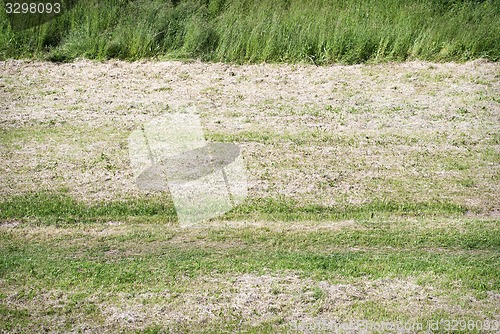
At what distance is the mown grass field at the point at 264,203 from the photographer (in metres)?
6.96

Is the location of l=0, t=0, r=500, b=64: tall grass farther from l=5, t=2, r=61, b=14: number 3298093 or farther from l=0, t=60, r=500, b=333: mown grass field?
l=0, t=60, r=500, b=333: mown grass field

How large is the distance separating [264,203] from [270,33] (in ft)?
18.7

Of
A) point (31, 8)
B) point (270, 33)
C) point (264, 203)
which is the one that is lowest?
point (264, 203)

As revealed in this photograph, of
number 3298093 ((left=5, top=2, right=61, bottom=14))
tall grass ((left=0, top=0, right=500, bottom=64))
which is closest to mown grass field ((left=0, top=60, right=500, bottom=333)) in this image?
tall grass ((left=0, top=0, right=500, bottom=64))

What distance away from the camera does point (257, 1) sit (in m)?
14.8

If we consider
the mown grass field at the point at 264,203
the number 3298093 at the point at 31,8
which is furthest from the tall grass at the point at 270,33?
the mown grass field at the point at 264,203

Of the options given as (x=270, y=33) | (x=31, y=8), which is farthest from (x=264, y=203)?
(x=31, y=8)

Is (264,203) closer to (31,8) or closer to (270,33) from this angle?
(270,33)

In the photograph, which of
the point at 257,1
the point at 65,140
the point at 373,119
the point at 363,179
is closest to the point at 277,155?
the point at 363,179

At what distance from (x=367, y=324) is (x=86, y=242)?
332cm

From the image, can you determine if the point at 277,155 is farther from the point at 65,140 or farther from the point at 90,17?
the point at 90,17

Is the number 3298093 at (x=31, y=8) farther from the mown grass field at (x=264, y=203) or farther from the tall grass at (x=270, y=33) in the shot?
the mown grass field at (x=264, y=203)

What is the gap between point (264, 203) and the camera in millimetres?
8938

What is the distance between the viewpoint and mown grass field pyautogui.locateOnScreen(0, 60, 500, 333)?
6.96m
